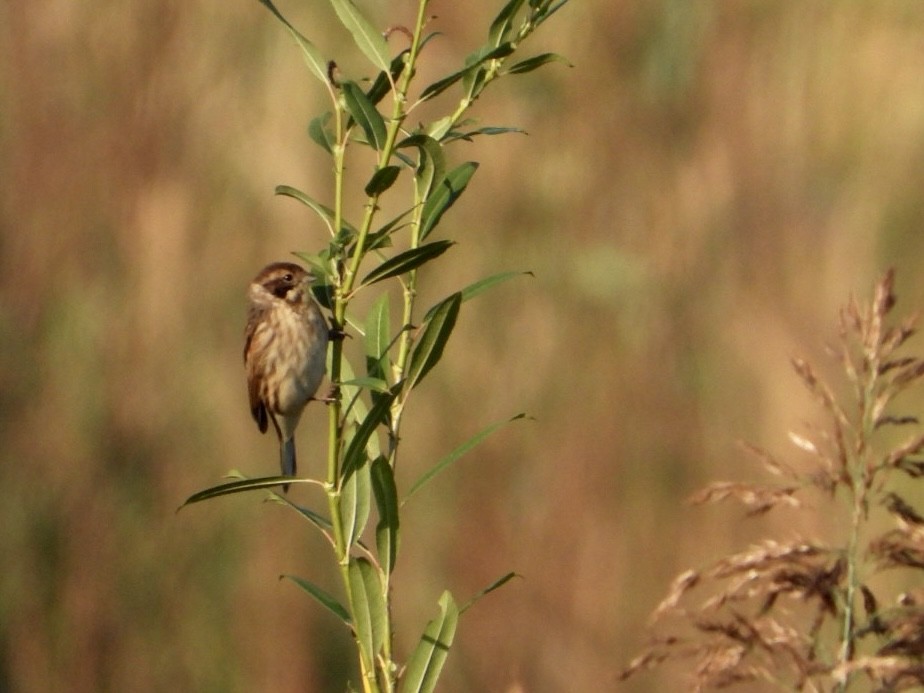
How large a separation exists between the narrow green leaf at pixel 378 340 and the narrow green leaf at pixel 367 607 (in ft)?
0.73

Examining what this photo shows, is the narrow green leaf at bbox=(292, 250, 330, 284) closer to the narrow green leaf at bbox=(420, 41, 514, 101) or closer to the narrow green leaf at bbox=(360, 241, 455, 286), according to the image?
the narrow green leaf at bbox=(360, 241, 455, 286)

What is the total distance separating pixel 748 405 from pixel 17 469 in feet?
8.90

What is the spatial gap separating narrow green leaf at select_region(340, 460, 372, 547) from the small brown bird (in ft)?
4.60

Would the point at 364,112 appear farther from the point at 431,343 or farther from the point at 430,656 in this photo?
the point at 430,656

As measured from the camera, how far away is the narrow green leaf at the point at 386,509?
1528mm

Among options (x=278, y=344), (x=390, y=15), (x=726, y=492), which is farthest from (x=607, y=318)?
(x=726, y=492)

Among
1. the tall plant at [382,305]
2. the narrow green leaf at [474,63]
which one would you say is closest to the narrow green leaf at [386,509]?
the tall plant at [382,305]

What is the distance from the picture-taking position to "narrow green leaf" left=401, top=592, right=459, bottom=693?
5.24 feet

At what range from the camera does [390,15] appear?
588cm

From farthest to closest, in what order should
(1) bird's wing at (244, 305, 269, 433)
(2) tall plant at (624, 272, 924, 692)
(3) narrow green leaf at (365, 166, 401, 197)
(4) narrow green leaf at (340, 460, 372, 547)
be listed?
(1) bird's wing at (244, 305, 269, 433)
(2) tall plant at (624, 272, 924, 692)
(4) narrow green leaf at (340, 460, 372, 547)
(3) narrow green leaf at (365, 166, 401, 197)

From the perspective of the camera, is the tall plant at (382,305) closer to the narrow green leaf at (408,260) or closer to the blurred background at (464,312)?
the narrow green leaf at (408,260)

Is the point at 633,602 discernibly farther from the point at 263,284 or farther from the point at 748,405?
the point at 263,284

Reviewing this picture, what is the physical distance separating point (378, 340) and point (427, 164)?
0.21 m

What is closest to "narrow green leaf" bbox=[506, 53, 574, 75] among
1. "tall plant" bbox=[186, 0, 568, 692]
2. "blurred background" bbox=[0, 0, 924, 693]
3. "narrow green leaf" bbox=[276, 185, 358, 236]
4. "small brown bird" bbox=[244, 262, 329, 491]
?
"tall plant" bbox=[186, 0, 568, 692]
